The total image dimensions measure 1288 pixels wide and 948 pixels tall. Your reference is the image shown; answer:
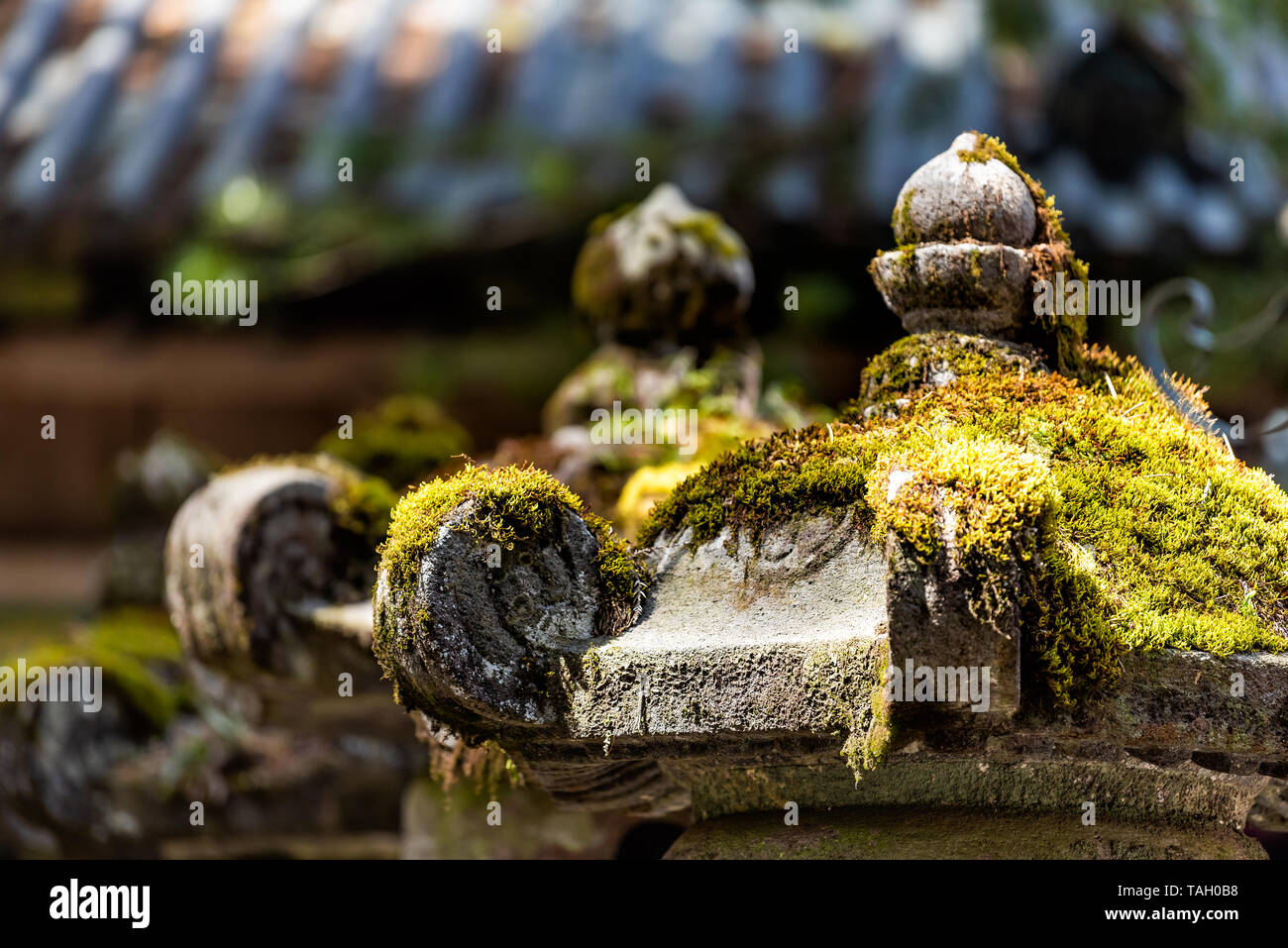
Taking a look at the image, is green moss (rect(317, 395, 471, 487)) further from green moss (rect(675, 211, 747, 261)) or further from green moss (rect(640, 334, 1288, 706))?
green moss (rect(640, 334, 1288, 706))

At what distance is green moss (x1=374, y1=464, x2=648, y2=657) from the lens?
11.3 ft

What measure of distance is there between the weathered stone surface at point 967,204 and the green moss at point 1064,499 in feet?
1.11

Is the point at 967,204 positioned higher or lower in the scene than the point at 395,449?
higher

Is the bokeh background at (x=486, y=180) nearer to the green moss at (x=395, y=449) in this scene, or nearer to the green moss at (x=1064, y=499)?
the green moss at (x=395, y=449)

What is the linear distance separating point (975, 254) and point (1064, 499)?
80 centimetres

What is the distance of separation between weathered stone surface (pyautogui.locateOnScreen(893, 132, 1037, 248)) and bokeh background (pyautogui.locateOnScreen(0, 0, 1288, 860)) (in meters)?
7.04

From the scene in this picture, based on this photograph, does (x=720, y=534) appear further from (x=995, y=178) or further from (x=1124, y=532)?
(x=995, y=178)

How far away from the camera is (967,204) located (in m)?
4.01

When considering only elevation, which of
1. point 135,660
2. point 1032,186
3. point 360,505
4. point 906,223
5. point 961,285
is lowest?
point 135,660

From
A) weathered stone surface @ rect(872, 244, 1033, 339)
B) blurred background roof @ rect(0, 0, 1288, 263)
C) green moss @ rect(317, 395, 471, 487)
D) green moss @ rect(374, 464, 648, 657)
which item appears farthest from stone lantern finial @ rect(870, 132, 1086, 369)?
blurred background roof @ rect(0, 0, 1288, 263)

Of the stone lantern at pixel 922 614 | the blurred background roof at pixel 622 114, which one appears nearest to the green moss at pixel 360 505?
the stone lantern at pixel 922 614

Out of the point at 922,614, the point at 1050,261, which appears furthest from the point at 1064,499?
the point at 1050,261

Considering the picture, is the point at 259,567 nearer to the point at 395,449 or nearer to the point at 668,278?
the point at 395,449

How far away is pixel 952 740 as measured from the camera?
320cm
